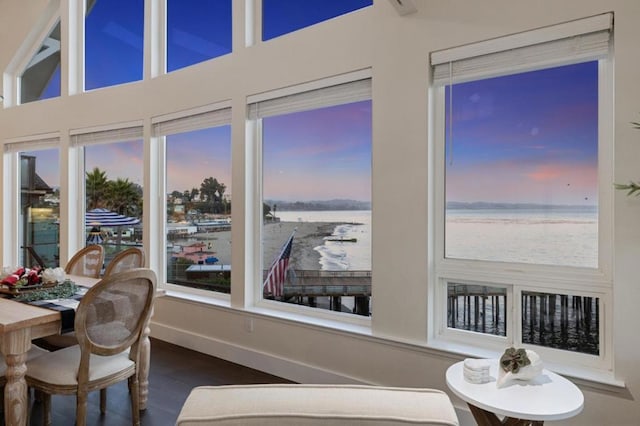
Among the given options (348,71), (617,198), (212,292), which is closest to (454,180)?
(617,198)

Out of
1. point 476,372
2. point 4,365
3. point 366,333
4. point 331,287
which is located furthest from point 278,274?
point 476,372

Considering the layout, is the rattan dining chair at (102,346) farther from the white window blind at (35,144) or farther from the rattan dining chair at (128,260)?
the white window blind at (35,144)

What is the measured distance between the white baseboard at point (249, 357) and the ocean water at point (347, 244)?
2.54 feet

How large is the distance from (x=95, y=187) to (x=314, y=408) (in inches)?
185

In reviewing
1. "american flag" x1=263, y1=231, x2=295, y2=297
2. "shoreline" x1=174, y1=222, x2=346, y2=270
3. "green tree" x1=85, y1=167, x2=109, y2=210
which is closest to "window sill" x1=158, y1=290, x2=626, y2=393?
"american flag" x1=263, y1=231, x2=295, y2=297

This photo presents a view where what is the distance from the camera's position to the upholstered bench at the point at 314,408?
39.9 inches

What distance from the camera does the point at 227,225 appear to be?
3.81 metres

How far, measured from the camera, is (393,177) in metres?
2.68

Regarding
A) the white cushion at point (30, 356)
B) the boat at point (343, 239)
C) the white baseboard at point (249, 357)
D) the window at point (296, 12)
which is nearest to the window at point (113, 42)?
the window at point (296, 12)

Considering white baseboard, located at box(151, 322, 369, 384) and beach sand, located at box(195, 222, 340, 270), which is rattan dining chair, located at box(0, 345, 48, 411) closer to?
white baseboard, located at box(151, 322, 369, 384)

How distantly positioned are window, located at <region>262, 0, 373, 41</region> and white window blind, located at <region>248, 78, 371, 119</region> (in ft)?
1.92

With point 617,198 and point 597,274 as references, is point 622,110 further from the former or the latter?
point 597,274

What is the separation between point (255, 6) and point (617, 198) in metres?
3.04

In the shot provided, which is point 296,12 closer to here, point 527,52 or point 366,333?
point 527,52
